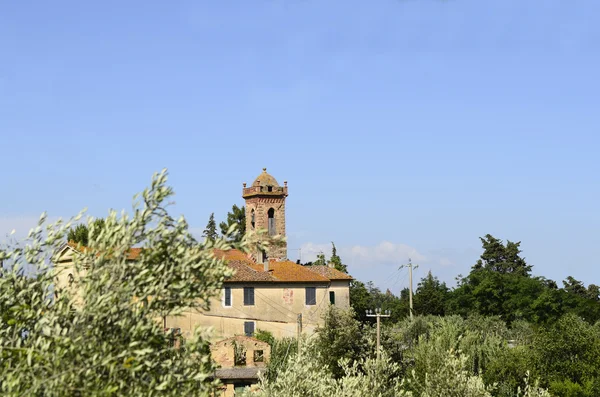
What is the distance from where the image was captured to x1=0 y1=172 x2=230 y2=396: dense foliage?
12633 millimetres

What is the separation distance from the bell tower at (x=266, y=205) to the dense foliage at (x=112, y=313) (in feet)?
251

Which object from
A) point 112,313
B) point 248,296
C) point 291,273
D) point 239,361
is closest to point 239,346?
point 239,361

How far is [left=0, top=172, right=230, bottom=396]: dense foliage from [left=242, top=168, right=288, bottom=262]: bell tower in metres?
76.6

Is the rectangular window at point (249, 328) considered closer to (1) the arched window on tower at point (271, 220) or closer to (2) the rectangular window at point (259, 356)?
(2) the rectangular window at point (259, 356)

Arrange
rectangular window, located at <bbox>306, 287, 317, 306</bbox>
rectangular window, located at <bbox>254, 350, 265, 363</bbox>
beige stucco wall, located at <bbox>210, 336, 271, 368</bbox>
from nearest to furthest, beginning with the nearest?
beige stucco wall, located at <bbox>210, 336, 271, 368</bbox>
rectangular window, located at <bbox>254, 350, 265, 363</bbox>
rectangular window, located at <bbox>306, 287, 317, 306</bbox>

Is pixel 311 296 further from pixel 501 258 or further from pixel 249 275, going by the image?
pixel 501 258

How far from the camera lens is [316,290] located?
243 feet

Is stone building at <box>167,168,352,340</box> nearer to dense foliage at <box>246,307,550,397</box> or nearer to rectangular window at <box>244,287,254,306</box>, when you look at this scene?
rectangular window at <box>244,287,254,306</box>

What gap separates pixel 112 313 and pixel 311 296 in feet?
201

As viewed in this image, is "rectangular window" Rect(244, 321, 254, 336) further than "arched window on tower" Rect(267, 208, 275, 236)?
No

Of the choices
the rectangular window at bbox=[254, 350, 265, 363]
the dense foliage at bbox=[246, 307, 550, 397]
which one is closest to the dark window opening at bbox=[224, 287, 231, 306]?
the dense foliage at bbox=[246, 307, 550, 397]

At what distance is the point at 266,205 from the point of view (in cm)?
9275

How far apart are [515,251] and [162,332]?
107782mm

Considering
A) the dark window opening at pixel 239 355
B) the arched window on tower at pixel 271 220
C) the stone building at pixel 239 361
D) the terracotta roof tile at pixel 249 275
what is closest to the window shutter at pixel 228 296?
the terracotta roof tile at pixel 249 275
